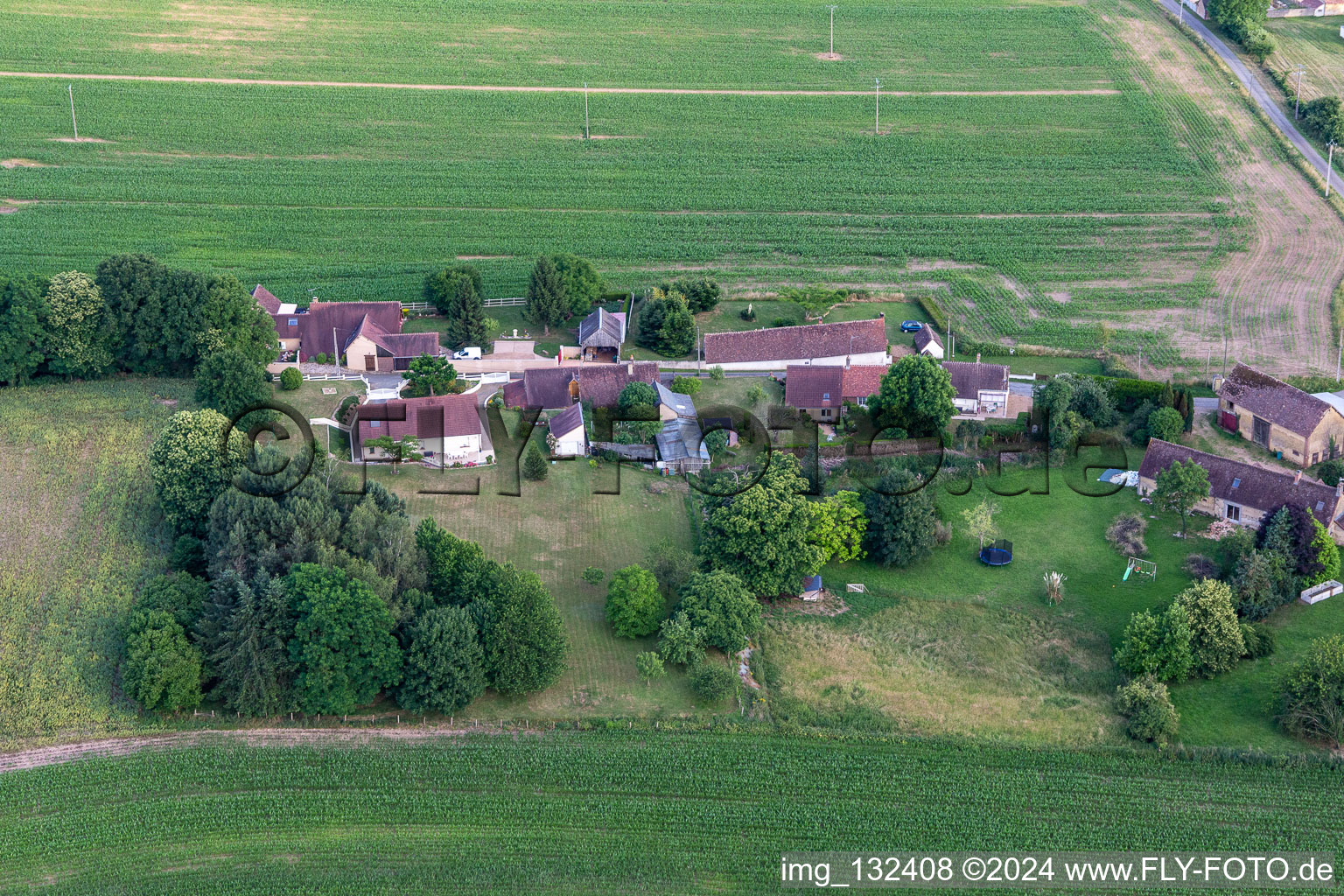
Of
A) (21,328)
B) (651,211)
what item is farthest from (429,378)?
(651,211)

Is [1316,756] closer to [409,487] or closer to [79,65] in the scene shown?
[409,487]

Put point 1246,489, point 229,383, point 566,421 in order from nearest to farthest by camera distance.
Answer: point 1246,489, point 566,421, point 229,383

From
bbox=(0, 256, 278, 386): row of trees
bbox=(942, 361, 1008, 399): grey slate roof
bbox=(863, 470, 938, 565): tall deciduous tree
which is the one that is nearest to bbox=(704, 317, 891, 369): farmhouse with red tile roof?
bbox=(942, 361, 1008, 399): grey slate roof

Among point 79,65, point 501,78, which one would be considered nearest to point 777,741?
point 501,78

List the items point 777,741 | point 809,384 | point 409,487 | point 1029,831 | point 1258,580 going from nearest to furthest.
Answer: point 1029,831, point 777,741, point 1258,580, point 409,487, point 809,384

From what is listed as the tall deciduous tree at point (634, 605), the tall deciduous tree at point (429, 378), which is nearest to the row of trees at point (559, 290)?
the tall deciduous tree at point (429, 378)

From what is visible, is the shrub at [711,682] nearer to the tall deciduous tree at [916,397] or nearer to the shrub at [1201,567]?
the tall deciduous tree at [916,397]

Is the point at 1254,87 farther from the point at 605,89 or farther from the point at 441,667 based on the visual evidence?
the point at 441,667
